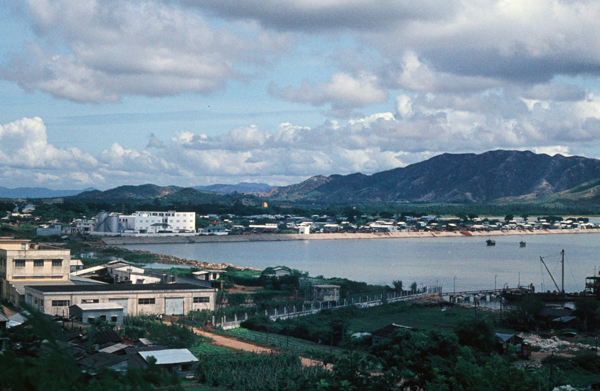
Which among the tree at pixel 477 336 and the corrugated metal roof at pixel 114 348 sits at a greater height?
the corrugated metal roof at pixel 114 348

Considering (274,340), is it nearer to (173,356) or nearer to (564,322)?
(173,356)

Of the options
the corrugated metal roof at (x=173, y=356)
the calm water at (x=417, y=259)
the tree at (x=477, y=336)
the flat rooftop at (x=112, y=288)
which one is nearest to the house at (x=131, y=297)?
the flat rooftop at (x=112, y=288)

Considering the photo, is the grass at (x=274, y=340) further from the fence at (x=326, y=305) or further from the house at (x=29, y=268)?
the house at (x=29, y=268)

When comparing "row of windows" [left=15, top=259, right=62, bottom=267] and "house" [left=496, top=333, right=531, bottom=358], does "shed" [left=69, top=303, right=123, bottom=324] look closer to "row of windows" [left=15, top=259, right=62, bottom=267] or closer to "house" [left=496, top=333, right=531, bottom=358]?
"row of windows" [left=15, top=259, right=62, bottom=267]

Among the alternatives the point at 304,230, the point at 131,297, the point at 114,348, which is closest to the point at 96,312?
the point at 131,297

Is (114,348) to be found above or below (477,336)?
above

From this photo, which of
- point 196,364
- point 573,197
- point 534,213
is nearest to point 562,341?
point 196,364

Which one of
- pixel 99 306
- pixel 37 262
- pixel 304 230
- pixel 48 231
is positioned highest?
pixel 37 262
